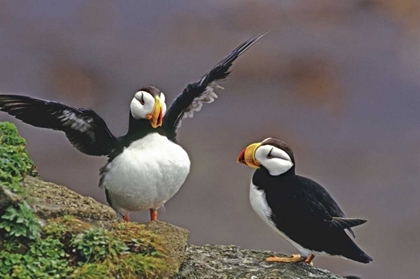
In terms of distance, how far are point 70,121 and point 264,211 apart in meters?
1.17

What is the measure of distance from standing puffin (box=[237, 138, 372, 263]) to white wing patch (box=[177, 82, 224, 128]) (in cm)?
85

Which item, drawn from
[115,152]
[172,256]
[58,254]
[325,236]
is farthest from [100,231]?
[325,236]

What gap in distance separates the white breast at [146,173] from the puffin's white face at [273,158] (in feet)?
1.89

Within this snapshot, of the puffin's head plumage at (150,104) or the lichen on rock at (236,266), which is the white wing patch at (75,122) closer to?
the puffin's head plumage at (150,104)

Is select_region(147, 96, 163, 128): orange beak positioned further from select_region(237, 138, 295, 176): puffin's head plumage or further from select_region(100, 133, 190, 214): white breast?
select_region(237, 138, 295, 176): puffin's head plumage

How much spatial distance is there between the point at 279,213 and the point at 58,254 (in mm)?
1101

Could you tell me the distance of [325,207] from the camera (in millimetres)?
3135

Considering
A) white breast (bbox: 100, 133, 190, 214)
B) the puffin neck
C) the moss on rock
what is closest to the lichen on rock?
the moss on rock

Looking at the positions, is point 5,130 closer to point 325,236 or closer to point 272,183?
point 272,183

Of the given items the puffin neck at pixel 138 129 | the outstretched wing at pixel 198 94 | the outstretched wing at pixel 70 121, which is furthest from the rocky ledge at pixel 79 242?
the outstretched wing at pixel 198 94

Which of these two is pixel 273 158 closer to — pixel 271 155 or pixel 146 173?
pixel 271 155

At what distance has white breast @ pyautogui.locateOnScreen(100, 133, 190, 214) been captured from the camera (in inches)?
135

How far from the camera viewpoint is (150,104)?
11.1 ft

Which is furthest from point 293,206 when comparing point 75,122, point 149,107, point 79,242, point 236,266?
point 75,122
